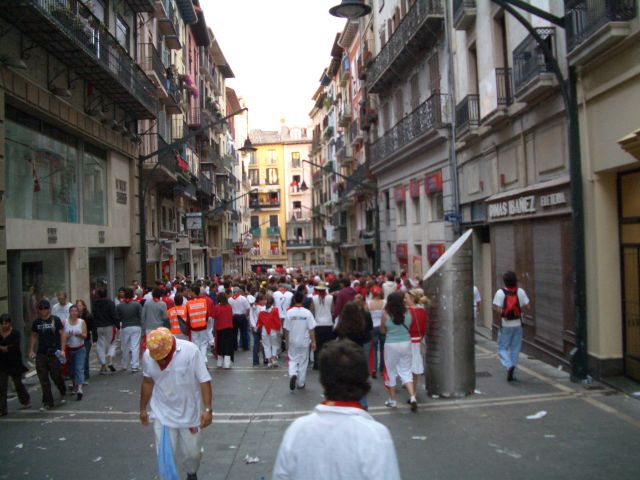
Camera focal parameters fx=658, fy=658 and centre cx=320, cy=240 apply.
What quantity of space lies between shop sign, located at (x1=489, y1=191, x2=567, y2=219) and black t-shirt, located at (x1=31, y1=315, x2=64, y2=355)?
863cm

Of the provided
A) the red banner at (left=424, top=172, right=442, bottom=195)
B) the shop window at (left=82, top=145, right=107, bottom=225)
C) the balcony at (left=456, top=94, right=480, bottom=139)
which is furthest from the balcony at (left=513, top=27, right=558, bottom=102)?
the shop window at (left=82, top=145, right=107, bottom=225)

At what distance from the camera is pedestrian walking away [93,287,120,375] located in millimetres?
12906

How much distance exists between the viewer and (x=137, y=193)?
2353 cm

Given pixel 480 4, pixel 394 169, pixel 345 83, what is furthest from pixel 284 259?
pixel 480 4

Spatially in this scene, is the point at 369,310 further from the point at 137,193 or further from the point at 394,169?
the point at 394,169

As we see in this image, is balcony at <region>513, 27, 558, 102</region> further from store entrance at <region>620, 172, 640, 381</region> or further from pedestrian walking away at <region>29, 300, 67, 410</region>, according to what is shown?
pedestrian walking away at <region>29, 300, 67, 410</region>

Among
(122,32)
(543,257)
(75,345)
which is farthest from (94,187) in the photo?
(543,257)

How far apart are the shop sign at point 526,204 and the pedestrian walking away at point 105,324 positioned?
27.8ft

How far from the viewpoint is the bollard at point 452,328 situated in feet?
31.3

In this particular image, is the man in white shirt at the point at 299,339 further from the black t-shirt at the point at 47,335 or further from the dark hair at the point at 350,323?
the black t-shirt at the point at 47,335

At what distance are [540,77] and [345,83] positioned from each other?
3548 centimetres

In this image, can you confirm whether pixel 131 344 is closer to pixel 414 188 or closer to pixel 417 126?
pixel 417 126

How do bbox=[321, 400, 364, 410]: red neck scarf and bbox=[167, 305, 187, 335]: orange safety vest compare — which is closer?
bbox=[321, 400, 364, 410]: red neck scarf

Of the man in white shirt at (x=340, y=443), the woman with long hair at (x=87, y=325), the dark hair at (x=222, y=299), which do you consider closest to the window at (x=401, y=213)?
the dark hair at (x=222, y=299)
